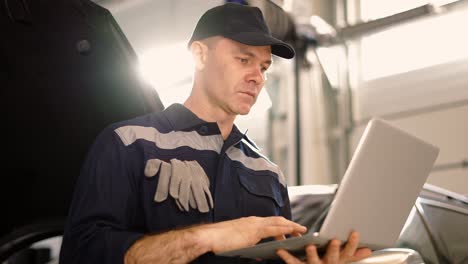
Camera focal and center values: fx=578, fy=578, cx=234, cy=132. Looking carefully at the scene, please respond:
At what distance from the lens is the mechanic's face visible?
1570 millimetres

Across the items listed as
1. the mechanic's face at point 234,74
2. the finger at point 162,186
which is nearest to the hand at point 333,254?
the finger at point 162,186

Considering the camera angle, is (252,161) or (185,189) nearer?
(185,189)

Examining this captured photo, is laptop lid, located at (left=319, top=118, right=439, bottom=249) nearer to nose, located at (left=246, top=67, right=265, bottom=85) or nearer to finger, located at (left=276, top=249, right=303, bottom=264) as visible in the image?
finger, located at (left=276, top=249, right=303, bottom=264)

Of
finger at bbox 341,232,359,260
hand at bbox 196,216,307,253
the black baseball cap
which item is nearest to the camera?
hand at bbox 196,216,307,253

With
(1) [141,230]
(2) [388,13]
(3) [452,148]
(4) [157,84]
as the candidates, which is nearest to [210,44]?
(4) [157,84]

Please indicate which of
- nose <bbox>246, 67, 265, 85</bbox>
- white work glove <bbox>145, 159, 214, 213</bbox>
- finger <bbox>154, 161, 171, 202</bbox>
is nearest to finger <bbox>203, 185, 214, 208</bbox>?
white work glove <bbox>145, 159, 214, 213</bbox>

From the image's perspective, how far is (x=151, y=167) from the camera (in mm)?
1423

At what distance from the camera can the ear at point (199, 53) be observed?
5.49 feet

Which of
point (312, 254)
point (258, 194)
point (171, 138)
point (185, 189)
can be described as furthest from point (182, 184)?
point (312, 254)

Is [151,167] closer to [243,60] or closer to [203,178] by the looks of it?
[203,178]

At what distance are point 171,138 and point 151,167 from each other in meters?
0.14

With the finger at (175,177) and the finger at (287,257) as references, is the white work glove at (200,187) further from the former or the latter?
the finger at (287,257)

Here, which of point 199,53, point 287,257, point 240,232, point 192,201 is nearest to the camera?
point 240,232

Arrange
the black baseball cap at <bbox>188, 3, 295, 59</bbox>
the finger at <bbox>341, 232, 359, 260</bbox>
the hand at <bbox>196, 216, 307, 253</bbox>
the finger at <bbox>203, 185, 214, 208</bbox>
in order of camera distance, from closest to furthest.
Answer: the hand at <bbox>196, 216, 307, 253</bbox>
the finger at <bbox>341, 232, 359, 260</bbox>
the finger at <bbox>203, 185, 214, 208</bbox>
the black baseball cap at <bbox>188, 3, 295, 59</bbox>
